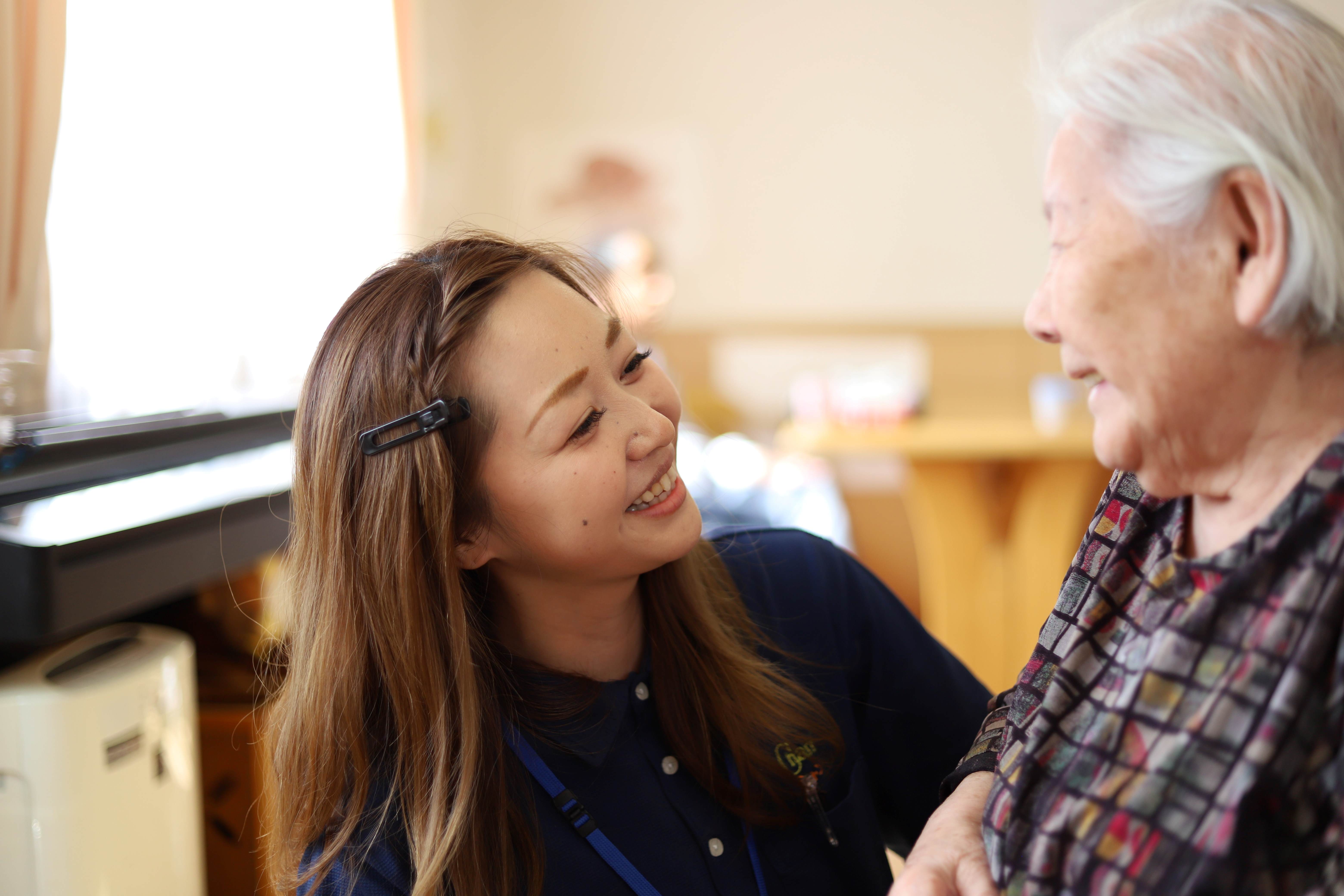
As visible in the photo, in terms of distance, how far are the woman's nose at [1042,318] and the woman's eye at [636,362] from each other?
0.49 meters

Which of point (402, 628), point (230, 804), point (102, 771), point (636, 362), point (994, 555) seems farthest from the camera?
point (994, 555)

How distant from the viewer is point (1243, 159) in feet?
1.97

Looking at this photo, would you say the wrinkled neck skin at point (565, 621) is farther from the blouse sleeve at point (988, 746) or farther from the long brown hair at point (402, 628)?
the blouse sleeve at point (988, 746)

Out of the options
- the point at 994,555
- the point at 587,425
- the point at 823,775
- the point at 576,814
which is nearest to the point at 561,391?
the point at 587,425

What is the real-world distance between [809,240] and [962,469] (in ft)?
6.07

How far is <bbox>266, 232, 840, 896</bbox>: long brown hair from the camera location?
99cm

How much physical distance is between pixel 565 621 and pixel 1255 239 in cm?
78

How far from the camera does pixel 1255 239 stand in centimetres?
62

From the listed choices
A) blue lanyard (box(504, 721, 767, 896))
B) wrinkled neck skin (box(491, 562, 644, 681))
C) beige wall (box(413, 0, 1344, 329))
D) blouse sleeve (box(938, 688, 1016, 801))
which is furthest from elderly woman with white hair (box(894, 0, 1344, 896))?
beige wall (box(413, 0, 1344, 329))

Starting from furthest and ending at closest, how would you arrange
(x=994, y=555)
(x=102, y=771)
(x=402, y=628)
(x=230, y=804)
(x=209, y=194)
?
(x=994, y=555) → (x=209, y=194) → (x=230, y=804) → (x=102, y=771) → (x=402, y=628)

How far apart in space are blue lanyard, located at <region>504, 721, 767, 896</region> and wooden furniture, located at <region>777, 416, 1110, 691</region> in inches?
90.7

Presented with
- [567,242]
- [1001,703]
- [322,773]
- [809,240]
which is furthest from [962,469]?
[322,773]

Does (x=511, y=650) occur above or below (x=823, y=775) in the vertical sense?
above

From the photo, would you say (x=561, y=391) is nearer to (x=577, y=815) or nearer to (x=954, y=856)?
(x=577, y=815)
